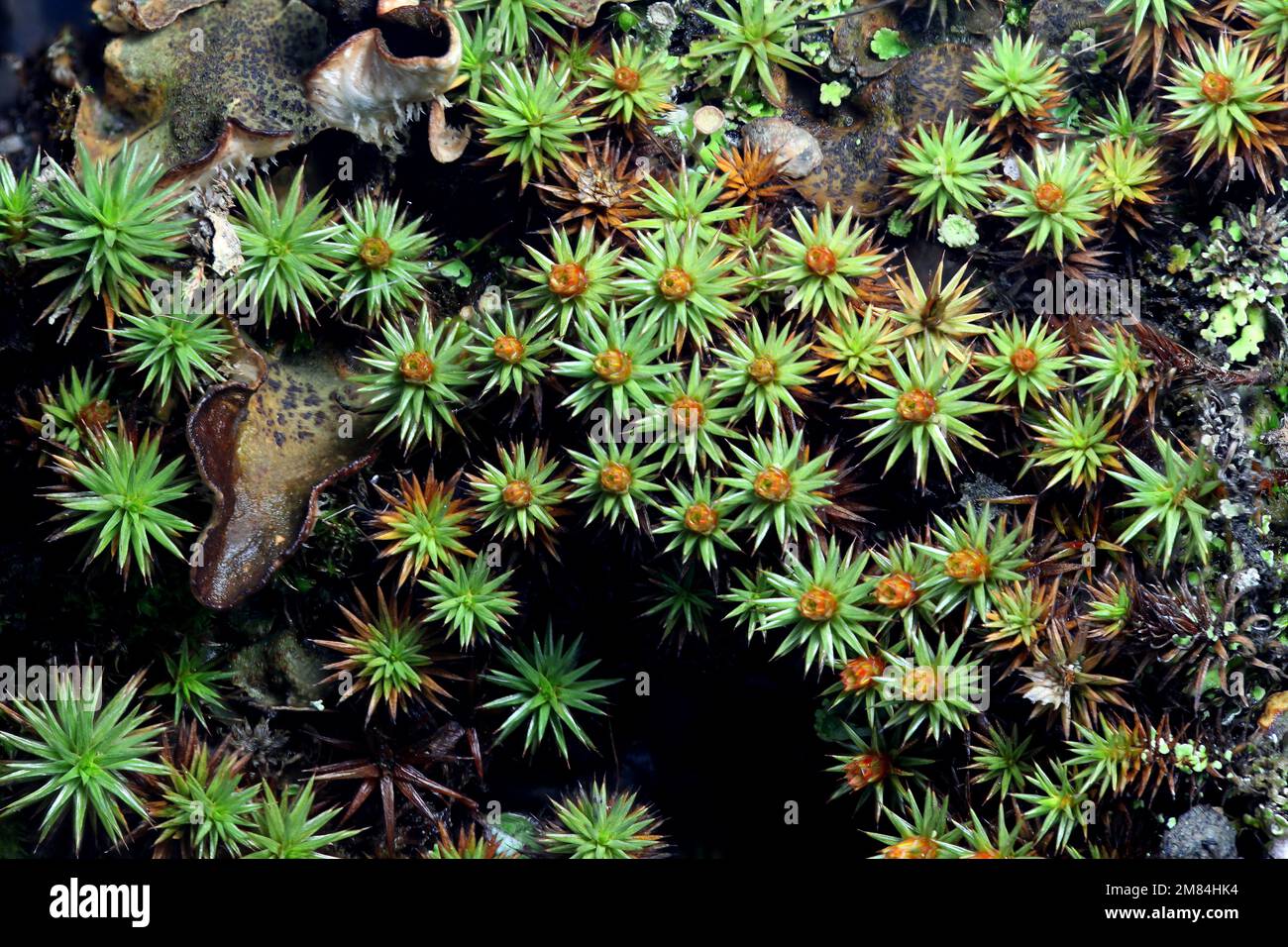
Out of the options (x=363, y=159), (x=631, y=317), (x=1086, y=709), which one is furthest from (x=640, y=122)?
(x=1086, y=709)

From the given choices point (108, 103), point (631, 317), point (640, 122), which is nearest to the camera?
point (631, 317)

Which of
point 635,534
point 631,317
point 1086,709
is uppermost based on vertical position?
point 631,317

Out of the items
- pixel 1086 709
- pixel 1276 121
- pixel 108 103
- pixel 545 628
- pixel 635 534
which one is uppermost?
pixel 108 103

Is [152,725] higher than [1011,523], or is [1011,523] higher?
[1011,523]

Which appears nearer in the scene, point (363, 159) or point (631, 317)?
point (631, 317)

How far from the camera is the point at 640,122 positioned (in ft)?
13.8

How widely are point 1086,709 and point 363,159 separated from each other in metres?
3.48

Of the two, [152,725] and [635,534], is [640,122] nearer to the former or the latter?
[635,534]

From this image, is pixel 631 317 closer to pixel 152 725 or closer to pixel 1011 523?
pixel 1011 523

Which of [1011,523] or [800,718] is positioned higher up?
[1011,523]
